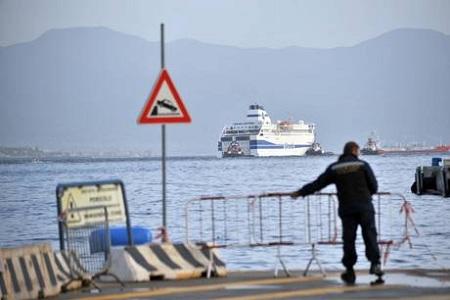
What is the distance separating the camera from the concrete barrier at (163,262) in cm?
1797

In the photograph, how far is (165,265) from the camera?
18312 millimetres

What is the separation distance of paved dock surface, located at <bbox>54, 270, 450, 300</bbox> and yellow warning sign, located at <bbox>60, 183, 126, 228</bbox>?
0.82 metres

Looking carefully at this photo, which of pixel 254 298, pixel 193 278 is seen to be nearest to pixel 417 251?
pixel 193 278

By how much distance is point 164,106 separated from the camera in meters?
18.6

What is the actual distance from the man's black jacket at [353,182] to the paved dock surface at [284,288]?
920mm

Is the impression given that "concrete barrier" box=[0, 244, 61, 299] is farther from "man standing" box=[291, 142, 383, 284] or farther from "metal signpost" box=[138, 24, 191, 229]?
"man standing" box=[291, 142, 383, 284]

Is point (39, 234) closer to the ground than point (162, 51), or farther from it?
closer to the ground

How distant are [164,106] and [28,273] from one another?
317cm

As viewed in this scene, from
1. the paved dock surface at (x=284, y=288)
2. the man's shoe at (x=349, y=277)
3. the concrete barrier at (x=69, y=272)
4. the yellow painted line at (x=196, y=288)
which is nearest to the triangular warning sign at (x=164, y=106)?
the concrete barrier at (x=69, y=272)

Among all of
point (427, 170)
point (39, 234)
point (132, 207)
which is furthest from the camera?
point (132, 207)

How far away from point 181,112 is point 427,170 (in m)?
47.1

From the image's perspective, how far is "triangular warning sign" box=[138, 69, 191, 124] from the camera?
1845 centimetres

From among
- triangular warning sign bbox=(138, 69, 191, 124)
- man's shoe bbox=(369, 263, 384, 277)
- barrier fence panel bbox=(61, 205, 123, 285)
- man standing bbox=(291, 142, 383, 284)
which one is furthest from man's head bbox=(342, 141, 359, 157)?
barrier fence panel bbox=(61, 205, 123, 285)

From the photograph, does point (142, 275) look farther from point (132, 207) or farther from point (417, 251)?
point (132, 207)
